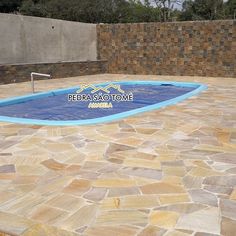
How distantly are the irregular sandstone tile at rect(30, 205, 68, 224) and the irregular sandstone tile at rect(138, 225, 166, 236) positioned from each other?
0.60m

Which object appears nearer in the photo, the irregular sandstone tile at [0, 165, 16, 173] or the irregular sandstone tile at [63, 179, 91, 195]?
the irregular sandstone tile at [63, 179, 91, 195]

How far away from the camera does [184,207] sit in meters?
2.60

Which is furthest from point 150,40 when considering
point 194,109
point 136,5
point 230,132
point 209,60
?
point 136,5

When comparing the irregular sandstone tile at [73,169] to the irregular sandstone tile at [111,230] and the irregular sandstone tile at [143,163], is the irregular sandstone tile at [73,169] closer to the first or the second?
the irregular sandstone tile at [143,163]

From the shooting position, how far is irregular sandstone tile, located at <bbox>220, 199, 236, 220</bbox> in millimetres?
2464

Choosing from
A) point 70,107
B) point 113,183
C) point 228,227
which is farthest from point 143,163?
point 70,107

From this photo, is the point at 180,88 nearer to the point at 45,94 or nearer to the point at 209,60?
the point at 209,60

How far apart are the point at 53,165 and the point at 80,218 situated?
1.14 m

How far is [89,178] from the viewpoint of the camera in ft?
10.3

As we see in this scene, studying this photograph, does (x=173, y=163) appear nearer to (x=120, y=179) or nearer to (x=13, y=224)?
(x=120, y=179)

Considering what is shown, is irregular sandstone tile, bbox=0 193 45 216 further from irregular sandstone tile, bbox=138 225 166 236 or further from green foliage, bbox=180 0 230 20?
green foliage, bbox=180 0 230 20

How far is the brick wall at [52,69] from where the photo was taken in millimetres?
10219

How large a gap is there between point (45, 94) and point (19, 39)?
3.29m

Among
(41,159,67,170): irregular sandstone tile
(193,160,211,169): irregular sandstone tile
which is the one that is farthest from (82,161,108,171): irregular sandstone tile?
(193,160,211,169): irregular sandstone tile
